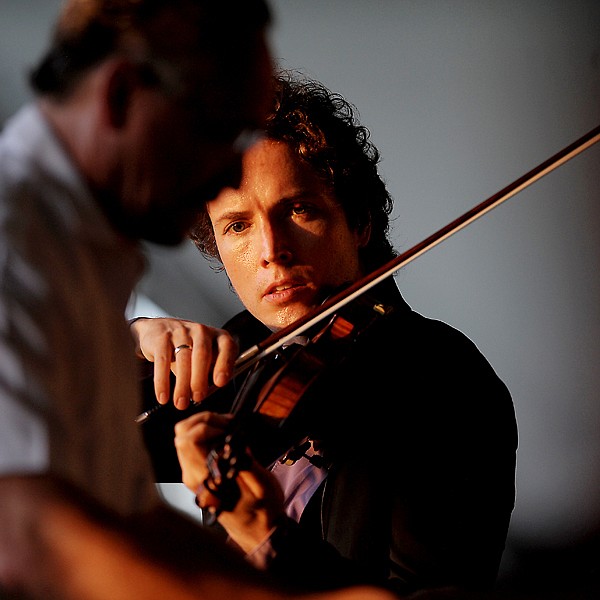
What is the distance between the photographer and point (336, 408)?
794 mm

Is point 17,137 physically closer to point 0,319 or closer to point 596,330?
point 0,319

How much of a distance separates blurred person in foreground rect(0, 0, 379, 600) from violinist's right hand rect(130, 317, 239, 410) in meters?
0.24

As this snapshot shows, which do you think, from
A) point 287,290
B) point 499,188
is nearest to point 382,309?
point 287,290

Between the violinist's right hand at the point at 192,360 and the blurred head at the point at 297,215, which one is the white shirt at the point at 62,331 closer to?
the violinist's right hand at the point at 192,360

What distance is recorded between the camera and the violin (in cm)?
65

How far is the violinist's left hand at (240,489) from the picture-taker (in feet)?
2.12

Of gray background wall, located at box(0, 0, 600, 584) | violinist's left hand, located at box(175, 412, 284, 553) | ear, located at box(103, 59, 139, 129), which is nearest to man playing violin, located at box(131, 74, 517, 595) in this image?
violinist's left hand, located at box(175, 412, 284, 553)

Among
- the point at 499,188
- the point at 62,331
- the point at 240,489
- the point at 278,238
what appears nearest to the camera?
the point at 62,331

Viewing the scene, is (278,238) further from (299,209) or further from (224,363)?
(224,363)

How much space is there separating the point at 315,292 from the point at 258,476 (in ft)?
0.85

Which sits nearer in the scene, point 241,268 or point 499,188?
point 241,268

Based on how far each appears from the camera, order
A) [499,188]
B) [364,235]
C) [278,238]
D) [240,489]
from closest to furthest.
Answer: [240,489] < [278,238] < [364,235] < [499,188]

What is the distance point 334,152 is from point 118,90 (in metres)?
0.48

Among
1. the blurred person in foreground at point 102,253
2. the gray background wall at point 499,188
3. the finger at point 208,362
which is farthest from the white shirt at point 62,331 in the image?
the gray background wall at point 499,188
